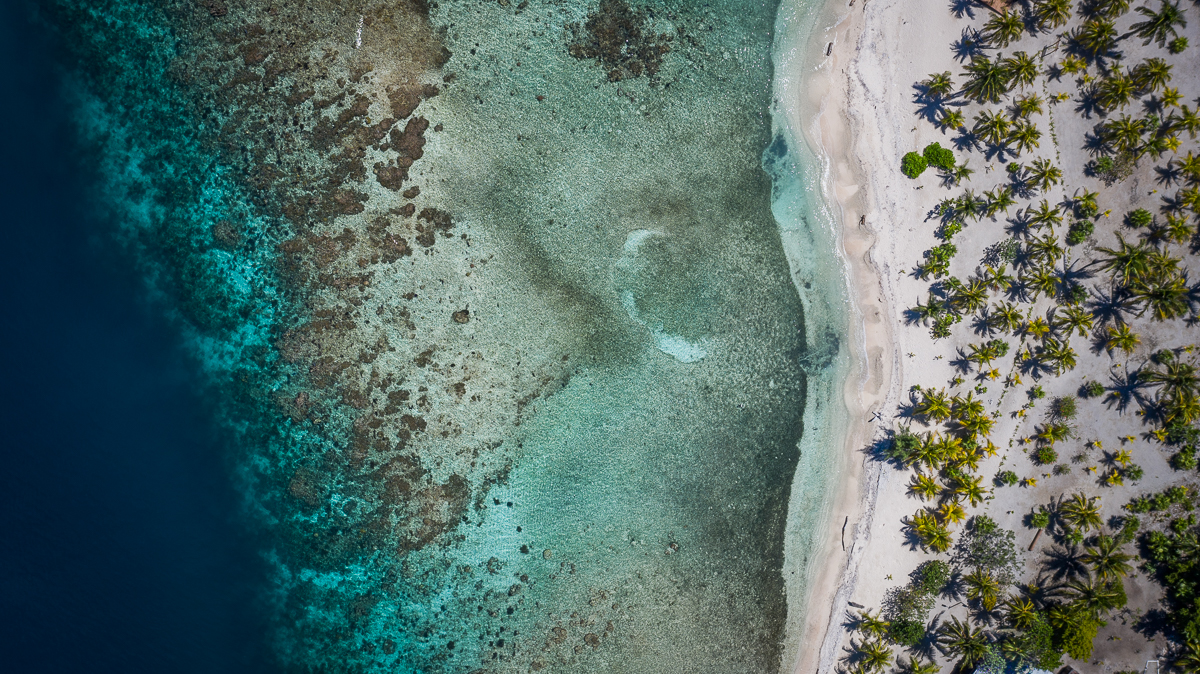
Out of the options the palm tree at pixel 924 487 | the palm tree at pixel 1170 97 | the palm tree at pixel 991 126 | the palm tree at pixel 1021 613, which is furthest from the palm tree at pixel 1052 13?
the palm tree at pixel 1021 613

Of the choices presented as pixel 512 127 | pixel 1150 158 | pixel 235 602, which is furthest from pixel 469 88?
pixel 1150 158

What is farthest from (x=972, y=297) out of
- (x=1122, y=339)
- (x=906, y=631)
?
(x=906, y=631)

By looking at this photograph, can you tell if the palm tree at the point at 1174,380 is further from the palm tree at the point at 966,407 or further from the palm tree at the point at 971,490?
the palm tree at the point at 971,490

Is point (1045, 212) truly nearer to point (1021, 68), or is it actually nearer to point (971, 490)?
point (1021, 68)

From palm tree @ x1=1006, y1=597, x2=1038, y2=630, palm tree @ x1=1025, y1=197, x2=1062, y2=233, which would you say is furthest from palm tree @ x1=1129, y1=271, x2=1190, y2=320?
palm tree @ x1=1006, y1=597, x2=1038, y2=630

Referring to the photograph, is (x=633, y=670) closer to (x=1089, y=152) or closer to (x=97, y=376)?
(x=97, y=376)

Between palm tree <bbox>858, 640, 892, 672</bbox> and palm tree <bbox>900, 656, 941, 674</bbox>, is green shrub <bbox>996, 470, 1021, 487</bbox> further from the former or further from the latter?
palm tree <bbox>858, 640, 892, 672</bbox>
